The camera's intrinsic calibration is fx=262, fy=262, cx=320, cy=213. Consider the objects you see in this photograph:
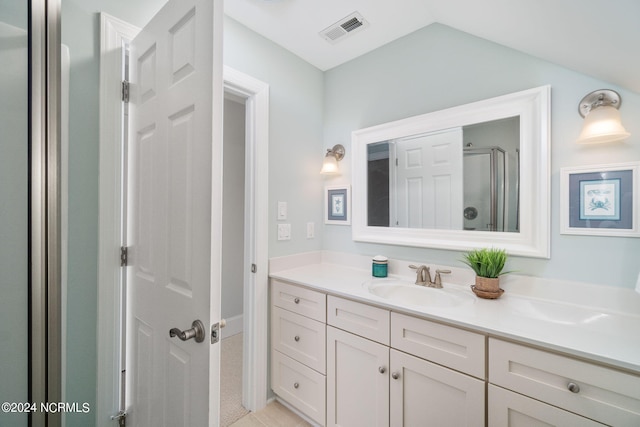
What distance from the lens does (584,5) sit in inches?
35.8

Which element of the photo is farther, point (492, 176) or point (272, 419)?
point (272, 419)

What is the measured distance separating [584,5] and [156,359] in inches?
81.5

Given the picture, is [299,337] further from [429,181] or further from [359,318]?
[429,181]

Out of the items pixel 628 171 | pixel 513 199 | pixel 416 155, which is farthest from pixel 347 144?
pixel 628 171

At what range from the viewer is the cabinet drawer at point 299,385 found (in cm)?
153

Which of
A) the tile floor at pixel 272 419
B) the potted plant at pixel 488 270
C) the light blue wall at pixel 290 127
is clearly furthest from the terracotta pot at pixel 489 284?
the tile floor at pixel 272 419

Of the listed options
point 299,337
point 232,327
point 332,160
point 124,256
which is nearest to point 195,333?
point 124,256

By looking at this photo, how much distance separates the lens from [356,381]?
1.38 metres

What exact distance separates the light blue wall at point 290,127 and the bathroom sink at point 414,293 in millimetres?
709

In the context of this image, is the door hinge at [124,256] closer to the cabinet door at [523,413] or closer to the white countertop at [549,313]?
the white countertop at [549,313]

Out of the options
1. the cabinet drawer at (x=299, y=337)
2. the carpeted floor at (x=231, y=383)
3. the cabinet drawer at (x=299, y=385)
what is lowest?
the carpeted floor at (x=231, y=383)

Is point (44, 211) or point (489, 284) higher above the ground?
point (44, 211)

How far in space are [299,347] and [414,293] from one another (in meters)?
0.78

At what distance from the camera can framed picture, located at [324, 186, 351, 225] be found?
2059 millimetres
